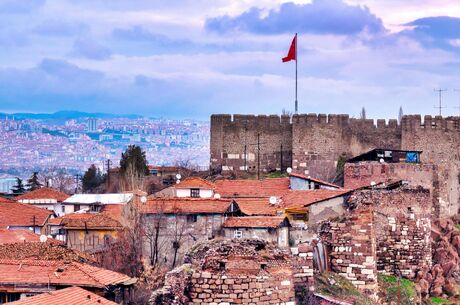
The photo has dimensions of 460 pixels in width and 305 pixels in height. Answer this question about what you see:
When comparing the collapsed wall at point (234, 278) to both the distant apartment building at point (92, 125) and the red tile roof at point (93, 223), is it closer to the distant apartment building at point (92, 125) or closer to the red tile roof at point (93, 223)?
the red tile roof at point (93, 223)

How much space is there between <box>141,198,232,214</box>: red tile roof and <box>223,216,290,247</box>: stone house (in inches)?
28.7

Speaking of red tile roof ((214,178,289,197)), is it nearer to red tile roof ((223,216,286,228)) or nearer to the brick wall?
red tile roof ((223,216,286,228))

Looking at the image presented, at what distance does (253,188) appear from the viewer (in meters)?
42.2

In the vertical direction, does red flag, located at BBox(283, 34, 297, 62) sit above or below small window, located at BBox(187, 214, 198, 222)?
above

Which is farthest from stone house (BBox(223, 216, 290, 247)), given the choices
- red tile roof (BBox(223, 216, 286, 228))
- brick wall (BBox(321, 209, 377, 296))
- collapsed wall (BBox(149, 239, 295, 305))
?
collapsed wall (BBox(149, 239, 295, 305))

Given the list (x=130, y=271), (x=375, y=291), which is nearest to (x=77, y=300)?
(x=375, y=291)

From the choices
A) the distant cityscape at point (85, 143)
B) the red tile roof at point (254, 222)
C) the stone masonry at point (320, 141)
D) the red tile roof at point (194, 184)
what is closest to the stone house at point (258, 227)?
the red tile roof at point (254, 222)

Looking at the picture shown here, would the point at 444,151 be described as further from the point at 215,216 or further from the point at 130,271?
the point at 130,271

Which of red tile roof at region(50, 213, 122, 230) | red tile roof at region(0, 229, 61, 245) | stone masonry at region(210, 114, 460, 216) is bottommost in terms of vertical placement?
red tile roof at region(50, 213, 122, 230)

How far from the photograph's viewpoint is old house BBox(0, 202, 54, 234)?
139 feet

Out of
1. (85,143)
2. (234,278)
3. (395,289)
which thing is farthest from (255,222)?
(85,143)

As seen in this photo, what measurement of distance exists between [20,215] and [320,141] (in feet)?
51.4

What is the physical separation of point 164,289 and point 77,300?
3.61 meters

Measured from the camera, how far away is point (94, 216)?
43031 mm
